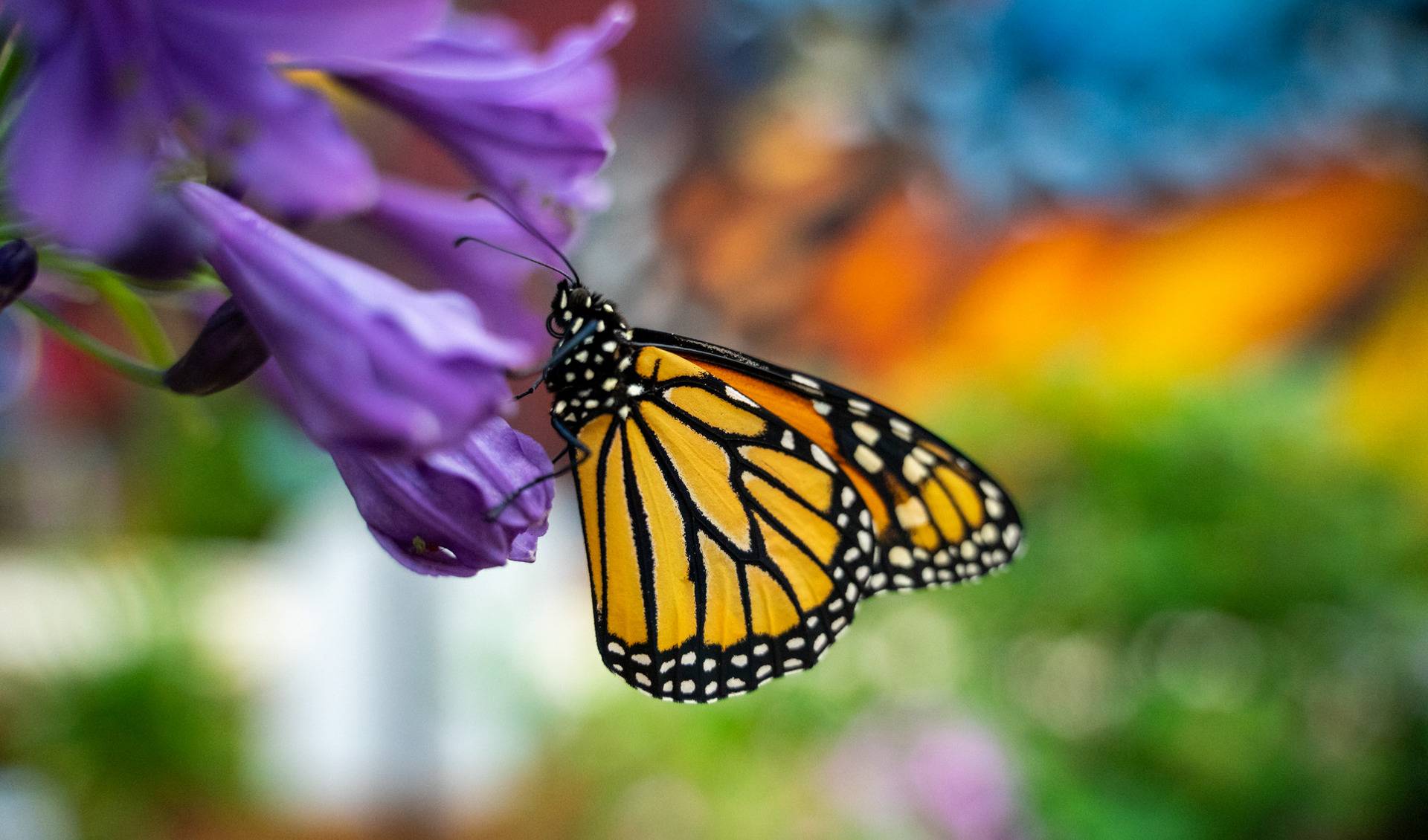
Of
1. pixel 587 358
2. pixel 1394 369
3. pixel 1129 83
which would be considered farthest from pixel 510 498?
pixel 1129 83

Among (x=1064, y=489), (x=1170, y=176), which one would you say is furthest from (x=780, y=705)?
(x=1170, y=176)

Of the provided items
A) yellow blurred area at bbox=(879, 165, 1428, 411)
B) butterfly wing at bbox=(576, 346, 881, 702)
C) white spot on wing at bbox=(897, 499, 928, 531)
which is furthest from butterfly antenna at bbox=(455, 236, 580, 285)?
yellow blurred area at bbox=(879, 165, 1428, 411)

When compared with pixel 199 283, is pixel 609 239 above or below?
above

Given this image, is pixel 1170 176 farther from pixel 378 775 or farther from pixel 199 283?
pixel 199 283

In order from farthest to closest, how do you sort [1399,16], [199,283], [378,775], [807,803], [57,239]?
[1399,16] < [807,803] < [378,775] < [199,283] < [57,239]

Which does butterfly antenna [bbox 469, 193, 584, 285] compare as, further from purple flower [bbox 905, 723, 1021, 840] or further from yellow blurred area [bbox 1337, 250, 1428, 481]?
yellow blurred area [bbox 1337, 250, 1428, 481]

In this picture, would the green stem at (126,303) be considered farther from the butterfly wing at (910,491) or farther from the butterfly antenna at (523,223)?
the butterfly wing at (910,491)

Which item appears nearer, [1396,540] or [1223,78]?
[1396,540]
